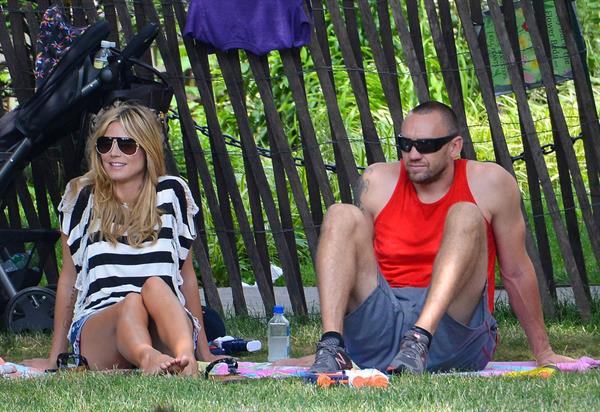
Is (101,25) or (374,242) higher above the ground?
(101,25)

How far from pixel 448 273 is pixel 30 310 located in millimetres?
2856

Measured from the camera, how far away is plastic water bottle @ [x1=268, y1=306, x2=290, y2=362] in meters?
5.92

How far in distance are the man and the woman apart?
0.72 meters

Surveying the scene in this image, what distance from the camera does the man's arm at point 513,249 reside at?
504 centimetres

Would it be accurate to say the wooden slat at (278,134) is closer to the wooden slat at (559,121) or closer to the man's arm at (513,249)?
the wooden slat at (559,121)

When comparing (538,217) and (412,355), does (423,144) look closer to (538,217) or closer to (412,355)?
(412,355)

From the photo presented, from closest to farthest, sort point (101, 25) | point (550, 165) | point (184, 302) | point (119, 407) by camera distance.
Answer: point (119, 407) < point (184, 302) < point (101, 25) < point (550, 165)

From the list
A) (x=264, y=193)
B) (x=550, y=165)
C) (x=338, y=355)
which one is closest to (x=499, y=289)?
(x=264, y=193)

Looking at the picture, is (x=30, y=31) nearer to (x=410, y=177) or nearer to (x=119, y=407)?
(x=410, y=177)

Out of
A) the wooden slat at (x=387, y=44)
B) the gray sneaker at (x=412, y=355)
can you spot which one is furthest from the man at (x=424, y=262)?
the wooden slat at (x=387, y=44)

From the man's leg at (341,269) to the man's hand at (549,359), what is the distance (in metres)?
0.77

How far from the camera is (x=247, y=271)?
1012 centimetres

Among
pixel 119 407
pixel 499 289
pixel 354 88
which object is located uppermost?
pixel 354 88

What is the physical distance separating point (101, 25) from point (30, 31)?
1.04 metres
